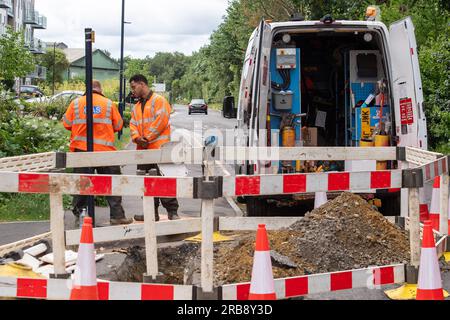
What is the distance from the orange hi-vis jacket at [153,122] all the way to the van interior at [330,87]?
4.54 ft

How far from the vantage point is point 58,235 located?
522 centimetres

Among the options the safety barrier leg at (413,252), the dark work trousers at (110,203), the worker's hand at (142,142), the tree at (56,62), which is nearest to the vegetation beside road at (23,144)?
the dark work trousers at (110,203)

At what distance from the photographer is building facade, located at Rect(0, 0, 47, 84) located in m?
79.4

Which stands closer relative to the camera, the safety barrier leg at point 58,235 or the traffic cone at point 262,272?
the traffic cone at point 262,272

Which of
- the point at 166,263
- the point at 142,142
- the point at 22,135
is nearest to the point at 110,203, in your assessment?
the point at 142,142

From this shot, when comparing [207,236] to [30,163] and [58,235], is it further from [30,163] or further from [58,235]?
[30,163]

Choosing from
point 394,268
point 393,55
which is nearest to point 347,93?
point 393,55

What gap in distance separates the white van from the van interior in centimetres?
1

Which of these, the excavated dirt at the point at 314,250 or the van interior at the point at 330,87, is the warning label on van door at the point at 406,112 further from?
the excavated dirt at the point at 314,250

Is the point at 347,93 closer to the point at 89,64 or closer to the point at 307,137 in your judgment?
the point at 307,137

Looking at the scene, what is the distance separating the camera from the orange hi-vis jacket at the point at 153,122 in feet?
31.4

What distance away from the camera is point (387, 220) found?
24.0ft

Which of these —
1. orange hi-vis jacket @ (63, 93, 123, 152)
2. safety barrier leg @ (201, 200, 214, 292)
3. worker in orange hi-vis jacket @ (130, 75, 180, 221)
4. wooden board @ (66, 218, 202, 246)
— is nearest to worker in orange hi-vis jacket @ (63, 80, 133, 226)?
orange hi-vis jacket @ (63, 93, 123, 152)

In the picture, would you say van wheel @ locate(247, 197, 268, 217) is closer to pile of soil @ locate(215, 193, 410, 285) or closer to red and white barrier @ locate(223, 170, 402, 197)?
pile of soil @ locate(215, 193, 410, 285)
